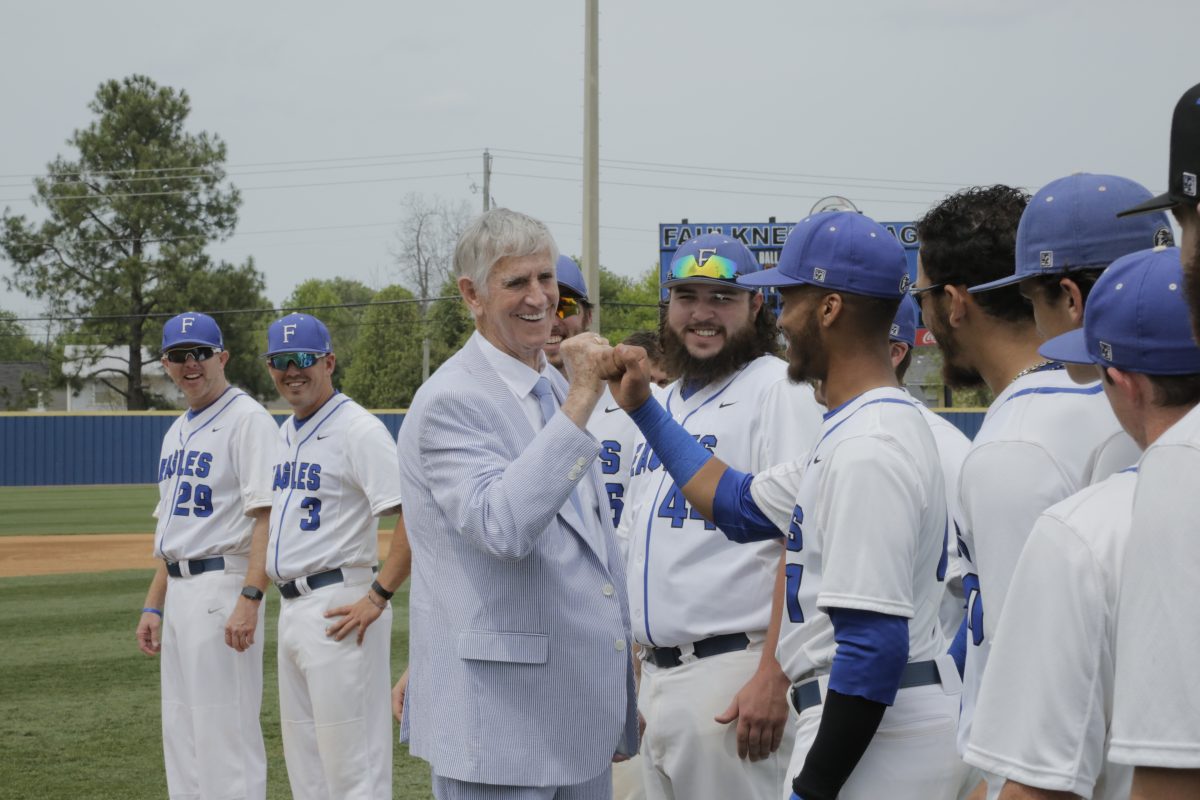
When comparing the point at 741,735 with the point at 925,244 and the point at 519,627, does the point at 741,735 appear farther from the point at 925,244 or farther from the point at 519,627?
the point at 925,244

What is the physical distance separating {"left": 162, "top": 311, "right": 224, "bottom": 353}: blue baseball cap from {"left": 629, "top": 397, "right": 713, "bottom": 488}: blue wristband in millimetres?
3556

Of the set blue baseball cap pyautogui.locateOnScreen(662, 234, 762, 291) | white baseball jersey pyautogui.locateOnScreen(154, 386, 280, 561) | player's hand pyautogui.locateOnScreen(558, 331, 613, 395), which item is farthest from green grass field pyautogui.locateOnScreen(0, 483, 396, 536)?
player's hand pyautogui.locateOnScreen(558, 331, 613, 395)

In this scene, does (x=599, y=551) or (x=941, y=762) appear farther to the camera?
(x=599, y=551)

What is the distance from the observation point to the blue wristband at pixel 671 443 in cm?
335

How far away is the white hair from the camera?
3.11 metres

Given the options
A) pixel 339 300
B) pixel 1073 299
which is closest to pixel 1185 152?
pixel 1073 299

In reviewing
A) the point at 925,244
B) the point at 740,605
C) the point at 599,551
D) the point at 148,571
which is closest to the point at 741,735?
the point at 740,605

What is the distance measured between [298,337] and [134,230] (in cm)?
5108

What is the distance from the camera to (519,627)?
285 centimetres

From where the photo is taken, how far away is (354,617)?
5.38 metres

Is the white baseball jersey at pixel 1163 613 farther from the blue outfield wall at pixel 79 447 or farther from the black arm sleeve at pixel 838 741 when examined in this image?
the blue outfield wall at pixel 79 447

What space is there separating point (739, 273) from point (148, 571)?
548 inches

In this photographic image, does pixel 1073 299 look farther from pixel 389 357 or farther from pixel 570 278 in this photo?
pixel 389 357

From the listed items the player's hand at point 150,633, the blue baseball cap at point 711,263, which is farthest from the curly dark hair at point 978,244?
the player's hand at point 150,633
